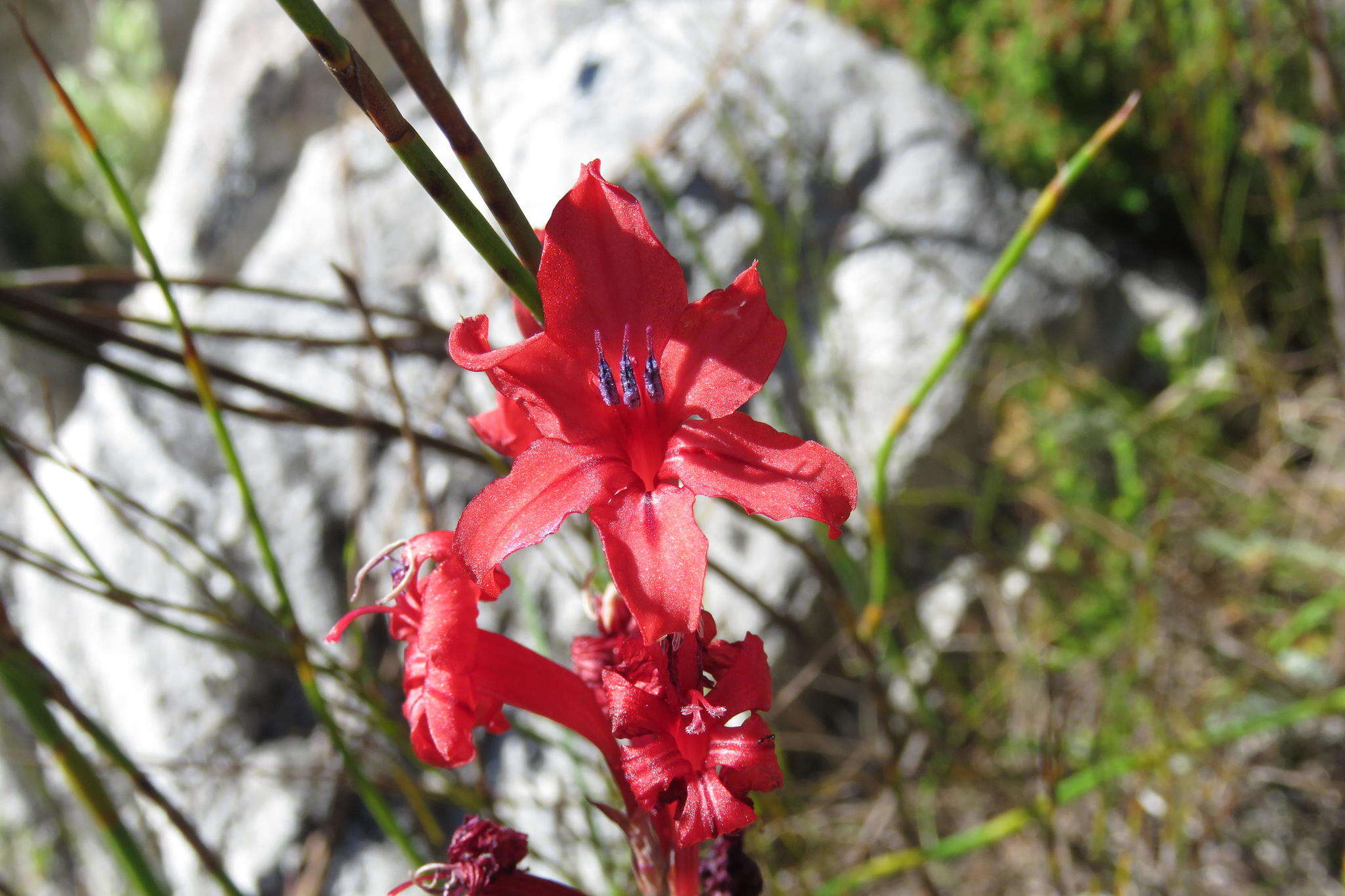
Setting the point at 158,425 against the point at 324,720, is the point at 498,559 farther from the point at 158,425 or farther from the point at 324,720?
the point at 158,425

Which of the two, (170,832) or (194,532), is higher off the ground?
(194,532)

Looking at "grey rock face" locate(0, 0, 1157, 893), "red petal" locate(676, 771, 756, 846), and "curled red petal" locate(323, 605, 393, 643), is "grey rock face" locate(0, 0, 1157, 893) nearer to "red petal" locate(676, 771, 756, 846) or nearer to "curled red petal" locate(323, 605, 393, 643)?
"curled red petal" locate(323, 605, 393, 643)

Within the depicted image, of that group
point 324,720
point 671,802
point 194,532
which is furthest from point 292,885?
point 671,802

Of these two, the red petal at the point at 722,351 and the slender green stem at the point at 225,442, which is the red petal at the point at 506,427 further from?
the slender green stem at the point at 225,442

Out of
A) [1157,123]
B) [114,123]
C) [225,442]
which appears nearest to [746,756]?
[225,442]

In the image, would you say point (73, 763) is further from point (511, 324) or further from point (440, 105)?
point (511, 324)
